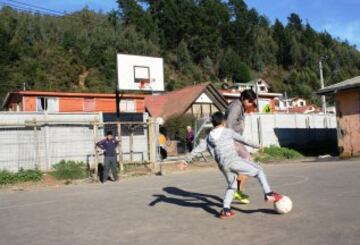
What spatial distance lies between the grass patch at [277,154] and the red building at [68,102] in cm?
1862

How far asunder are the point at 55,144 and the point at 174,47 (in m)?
88.3

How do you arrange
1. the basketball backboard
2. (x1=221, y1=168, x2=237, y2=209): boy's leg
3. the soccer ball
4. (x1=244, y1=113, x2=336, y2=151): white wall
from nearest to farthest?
the soccer ball < (x1=221, y1=168, x2=237, y2=209): boy's leg < the basketball backboard < (x1=244, y1=113, x2=336, y2=151): white wall

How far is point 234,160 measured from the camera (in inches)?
349

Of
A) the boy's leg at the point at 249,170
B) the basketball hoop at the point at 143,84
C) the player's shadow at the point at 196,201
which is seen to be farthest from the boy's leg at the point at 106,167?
the boy's leg at the point at 249,170

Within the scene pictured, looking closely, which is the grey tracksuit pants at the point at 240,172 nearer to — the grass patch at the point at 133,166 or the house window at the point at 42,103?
the grass patch at the point at 133,166

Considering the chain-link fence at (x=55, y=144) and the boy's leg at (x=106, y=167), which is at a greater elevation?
the chain-link fence at (x=55, y=144)

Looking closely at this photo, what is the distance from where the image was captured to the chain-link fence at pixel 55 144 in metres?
21.1

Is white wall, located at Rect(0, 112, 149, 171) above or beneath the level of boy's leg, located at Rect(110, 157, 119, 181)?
above

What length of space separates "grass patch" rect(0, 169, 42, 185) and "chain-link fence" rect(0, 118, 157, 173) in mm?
1186

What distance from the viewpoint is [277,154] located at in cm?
3070

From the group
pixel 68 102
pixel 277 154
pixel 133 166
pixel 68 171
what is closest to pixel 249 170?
pixel 68 171

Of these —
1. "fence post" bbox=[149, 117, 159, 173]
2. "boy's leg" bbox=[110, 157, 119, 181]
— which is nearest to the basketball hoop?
"fence post" bbox=[149, 117, 159, 173]

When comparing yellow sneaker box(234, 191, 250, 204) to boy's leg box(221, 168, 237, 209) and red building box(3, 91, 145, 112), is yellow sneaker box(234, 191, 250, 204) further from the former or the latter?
red building box(3, 91, 145, 112)

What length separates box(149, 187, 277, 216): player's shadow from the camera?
30.3 feet
